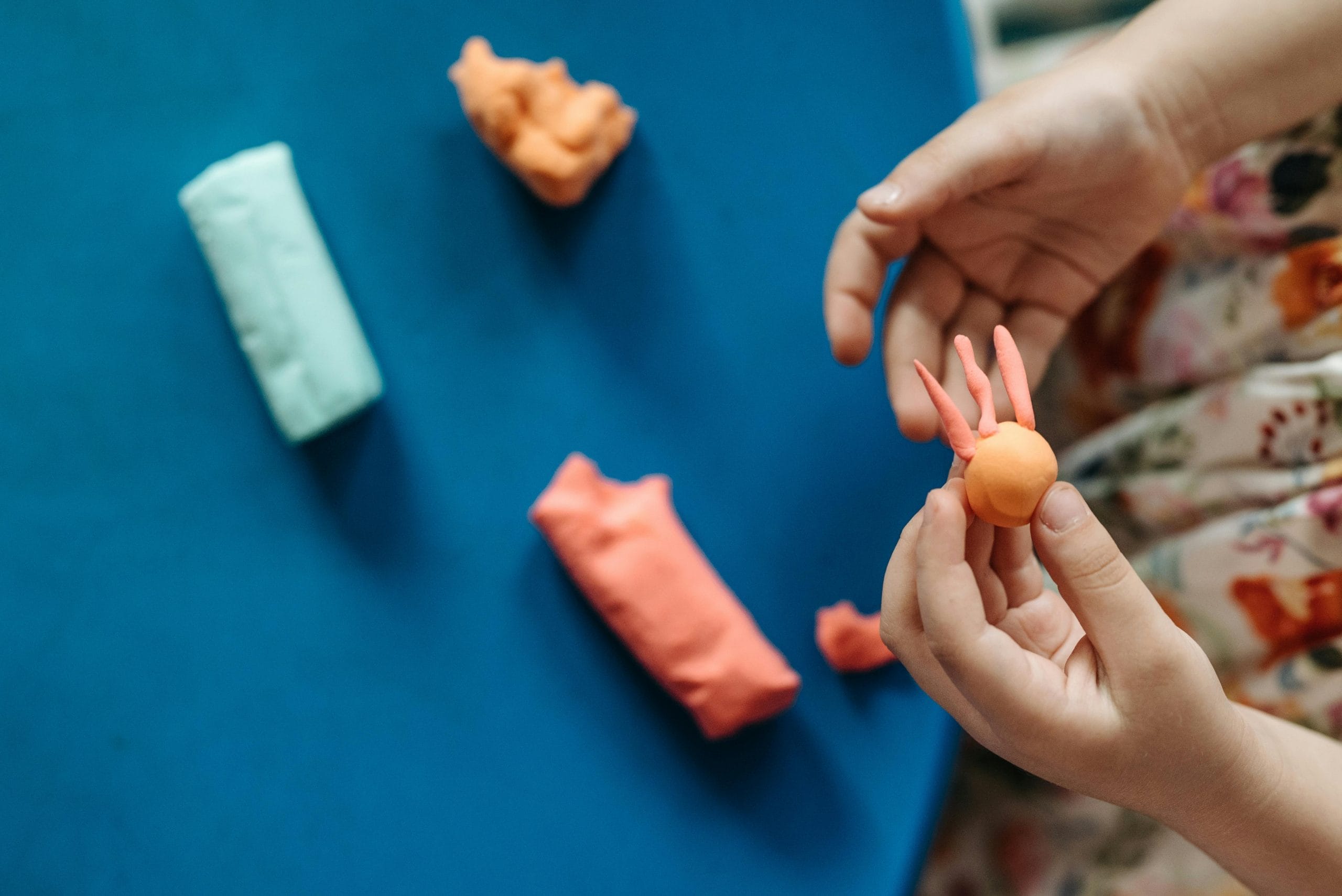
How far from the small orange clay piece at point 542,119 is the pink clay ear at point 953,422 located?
0.97ft

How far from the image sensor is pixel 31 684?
1.90 ft

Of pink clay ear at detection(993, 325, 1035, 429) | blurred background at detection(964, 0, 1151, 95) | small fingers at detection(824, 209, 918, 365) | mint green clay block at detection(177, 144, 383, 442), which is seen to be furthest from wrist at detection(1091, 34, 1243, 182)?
mint green clay block at detection(177, 144, 383, 442)

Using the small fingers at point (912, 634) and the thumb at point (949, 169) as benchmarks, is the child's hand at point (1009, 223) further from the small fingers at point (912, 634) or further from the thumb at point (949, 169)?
the small fingers at point (912, 634)

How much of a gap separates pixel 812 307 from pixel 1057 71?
207mm

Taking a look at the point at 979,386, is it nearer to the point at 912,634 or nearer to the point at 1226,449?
the point at 912,634

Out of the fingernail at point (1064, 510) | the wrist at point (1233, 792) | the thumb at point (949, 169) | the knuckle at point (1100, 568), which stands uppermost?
the thumb at point (949, 169)

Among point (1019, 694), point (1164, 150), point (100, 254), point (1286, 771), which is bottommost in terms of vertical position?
point (1286, 771)

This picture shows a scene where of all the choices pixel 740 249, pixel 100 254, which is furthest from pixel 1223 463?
pixel 100 254

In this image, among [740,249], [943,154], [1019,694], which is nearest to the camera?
[1019,694]

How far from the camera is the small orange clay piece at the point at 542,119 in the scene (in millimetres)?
568

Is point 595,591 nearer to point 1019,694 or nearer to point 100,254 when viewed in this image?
point 1019,694

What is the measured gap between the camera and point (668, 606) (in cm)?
57

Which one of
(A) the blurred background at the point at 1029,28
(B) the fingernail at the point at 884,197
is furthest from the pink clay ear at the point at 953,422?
(A) the blurred background at the point at 1029,28

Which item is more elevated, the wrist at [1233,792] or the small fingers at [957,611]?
the small fingers at [957,611]
